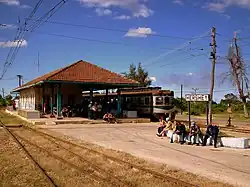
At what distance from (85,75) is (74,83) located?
283 centimetres

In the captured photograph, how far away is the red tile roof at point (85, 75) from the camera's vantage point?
2834cm

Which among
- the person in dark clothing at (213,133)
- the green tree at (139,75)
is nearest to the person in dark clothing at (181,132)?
the person in dark clothing at (213,133)

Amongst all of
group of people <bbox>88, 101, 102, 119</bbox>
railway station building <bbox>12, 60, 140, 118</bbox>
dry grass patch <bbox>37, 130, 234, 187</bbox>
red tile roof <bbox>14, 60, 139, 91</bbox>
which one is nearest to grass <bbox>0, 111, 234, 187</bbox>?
dry grass patch <bbox>37, 130, 234, 187</bbox>

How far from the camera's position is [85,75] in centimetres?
3056

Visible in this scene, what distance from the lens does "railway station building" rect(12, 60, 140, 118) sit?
28.1m

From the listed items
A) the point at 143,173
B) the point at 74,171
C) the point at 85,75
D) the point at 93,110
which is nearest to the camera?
the point at 143,173

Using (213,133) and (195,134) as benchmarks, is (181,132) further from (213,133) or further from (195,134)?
(213,133)

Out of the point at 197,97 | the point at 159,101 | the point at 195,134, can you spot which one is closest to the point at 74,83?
the point at 159,101

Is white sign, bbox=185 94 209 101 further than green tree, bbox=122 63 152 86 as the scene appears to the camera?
No

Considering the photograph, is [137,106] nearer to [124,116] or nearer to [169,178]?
[124,116]

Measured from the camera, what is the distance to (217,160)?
1123 centimetres

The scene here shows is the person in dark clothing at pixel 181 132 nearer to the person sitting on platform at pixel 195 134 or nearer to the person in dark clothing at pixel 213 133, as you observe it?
the person sitting on platform at pixel 195 134

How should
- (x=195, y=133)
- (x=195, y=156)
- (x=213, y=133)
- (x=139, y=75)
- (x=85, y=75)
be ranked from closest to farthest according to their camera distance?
(x=195, y=156) < (x=213, y=133) < (x=195, y=133) < (x=85, y=75) < (x=139, y=75)

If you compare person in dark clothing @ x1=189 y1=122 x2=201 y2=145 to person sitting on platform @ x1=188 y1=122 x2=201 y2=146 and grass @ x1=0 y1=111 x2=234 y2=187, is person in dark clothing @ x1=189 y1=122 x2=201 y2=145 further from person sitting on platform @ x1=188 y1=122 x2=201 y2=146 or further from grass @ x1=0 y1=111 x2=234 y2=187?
grass @ x1=0 y1=111 x2=234 y2=187
